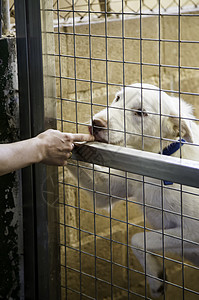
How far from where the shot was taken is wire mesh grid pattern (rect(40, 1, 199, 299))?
1.89 metres

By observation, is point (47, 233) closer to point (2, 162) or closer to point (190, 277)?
point (2, 162)

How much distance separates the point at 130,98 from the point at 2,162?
2.56 ft

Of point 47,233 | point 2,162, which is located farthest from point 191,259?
point 2,162

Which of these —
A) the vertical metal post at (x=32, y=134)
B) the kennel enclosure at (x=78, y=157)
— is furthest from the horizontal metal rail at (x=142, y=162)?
the vertical metal post at (x=32, y=134)

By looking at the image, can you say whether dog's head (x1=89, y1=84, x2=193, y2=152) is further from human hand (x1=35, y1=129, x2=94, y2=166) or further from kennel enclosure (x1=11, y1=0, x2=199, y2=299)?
human hand (x1=35, y1=129, x2=94, y2=166)

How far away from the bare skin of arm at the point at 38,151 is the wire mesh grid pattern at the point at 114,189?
0.10 metres

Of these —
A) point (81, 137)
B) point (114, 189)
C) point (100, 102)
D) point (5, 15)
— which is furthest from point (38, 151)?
point (100, 102)

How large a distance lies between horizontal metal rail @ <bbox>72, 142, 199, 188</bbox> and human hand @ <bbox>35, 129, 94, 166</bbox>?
0.22 ft

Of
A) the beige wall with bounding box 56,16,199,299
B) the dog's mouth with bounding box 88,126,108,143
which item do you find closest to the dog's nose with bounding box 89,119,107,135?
the dog's mouth with bounding box 88,126,108,143

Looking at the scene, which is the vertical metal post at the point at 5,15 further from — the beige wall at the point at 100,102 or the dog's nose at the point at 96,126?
the dog's nose at the point at 96,126

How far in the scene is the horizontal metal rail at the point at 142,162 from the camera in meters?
1.43

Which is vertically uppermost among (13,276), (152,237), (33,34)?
(33,34)

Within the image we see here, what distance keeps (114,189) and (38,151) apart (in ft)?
2.53

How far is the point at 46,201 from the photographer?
1.89 metres
